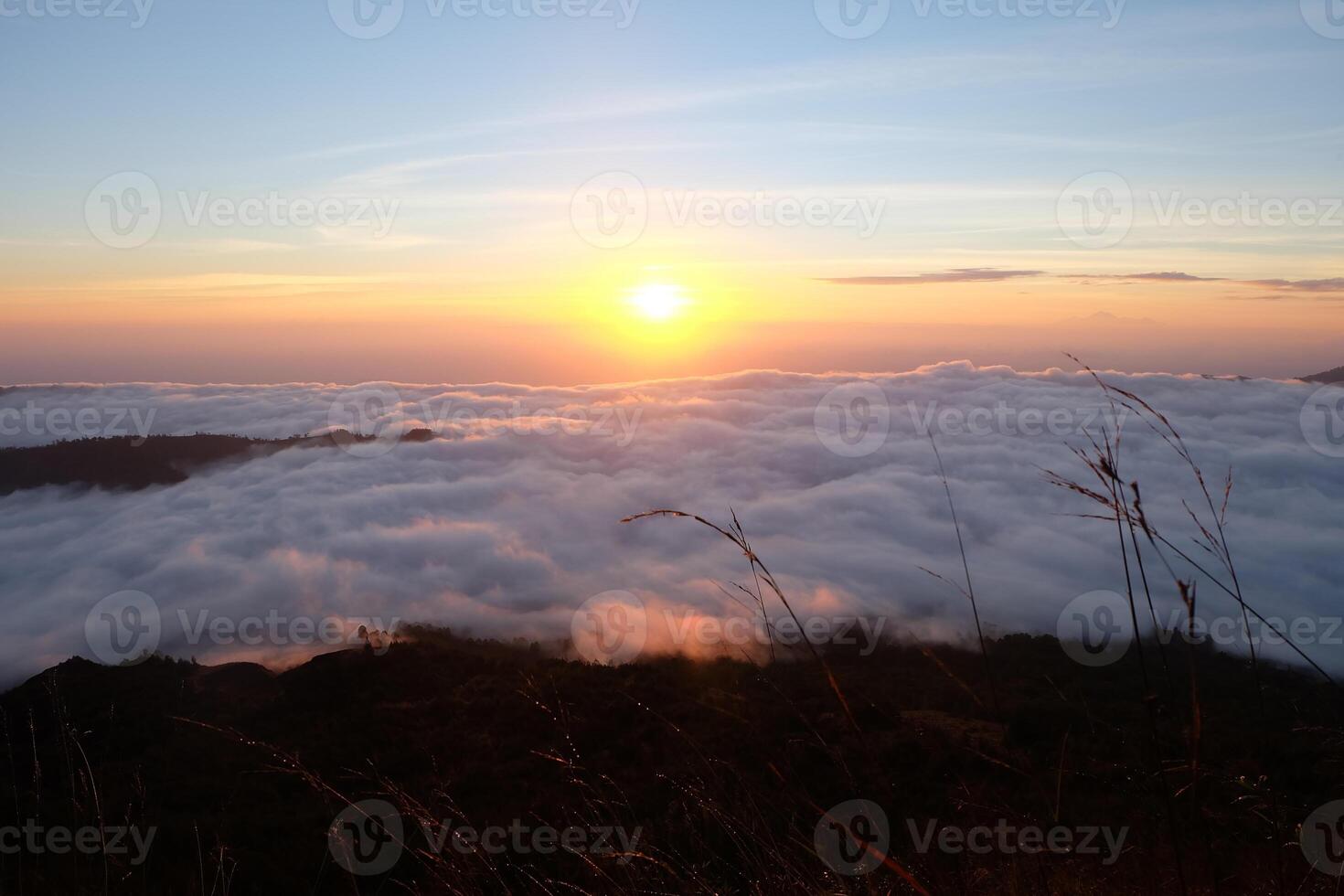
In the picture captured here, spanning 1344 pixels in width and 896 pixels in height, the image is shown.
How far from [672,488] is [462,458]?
25839mm

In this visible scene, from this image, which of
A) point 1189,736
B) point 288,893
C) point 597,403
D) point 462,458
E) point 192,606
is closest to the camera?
point 1189,736

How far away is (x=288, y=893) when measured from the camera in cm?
927

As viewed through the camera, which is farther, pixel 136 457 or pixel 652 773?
pixel 136 457

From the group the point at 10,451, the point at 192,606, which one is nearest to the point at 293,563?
the point at 192,606

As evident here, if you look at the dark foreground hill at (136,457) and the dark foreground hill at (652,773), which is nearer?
the dark foreground hill at (652,773)

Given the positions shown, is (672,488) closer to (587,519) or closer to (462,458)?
(587,519)

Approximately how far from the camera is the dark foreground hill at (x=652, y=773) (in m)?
2.64

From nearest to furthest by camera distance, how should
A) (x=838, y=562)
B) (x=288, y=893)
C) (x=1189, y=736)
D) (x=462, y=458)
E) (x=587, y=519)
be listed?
(x=1189, y=736), (x=288, y=893), (x=838, y=562), (x=587, y=519), (x=462, y=458)

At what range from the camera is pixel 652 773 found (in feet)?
49.2

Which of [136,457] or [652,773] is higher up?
[136,457]

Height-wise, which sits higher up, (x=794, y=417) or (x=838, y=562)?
(x=794, y=417)

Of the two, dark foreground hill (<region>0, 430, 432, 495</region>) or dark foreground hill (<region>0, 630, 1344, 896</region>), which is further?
dark foreground hill (<region>0, 430, 432, 495</region>)

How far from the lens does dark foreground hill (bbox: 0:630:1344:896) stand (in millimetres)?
2645

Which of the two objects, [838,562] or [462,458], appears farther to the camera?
[462,458]
